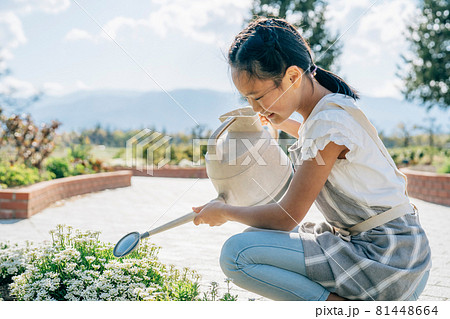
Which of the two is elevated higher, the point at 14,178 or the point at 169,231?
the point at 169,231

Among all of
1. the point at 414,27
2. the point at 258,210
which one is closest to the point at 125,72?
the point at 258,210

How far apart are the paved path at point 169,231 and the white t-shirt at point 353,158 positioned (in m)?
0.96

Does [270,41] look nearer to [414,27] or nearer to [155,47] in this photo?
[155,47]

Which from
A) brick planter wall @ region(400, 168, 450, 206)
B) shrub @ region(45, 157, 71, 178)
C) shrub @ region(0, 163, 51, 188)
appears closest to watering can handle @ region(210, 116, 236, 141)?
shrub @ region(0, 163, 51, 188)

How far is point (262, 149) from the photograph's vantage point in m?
1.92

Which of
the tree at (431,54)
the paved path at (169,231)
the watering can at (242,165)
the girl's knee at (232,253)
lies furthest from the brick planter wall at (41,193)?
the tree at (431,54)

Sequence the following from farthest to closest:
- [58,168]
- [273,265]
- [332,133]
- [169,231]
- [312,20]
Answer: [312,20] → [58,168] → [169,231] → [273,265] → [332,133]

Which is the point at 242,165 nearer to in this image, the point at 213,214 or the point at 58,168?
the point at 213,214

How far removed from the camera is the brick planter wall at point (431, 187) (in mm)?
6266

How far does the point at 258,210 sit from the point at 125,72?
1.57 metres

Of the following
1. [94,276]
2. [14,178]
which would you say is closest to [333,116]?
[94,276]

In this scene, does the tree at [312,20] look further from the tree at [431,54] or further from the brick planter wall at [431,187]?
the brick planter wall at [431,187]

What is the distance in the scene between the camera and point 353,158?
160 cm

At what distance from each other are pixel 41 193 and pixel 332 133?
448cm
